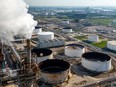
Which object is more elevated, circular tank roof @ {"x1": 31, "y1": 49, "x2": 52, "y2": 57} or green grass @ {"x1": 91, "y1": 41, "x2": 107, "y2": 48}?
circular tank roof @ {"x1": 31, "y1": 49, "x2": 52, "y2": 57}

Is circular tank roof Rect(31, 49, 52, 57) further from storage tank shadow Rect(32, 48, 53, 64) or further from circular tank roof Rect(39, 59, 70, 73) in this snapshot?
circular tank roof Rect(39, 59, 70, 73)

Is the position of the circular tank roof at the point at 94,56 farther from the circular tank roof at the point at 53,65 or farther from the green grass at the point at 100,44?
the green grass at the point at 100,44

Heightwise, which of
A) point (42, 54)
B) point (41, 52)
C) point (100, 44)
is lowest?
point (100, 44)

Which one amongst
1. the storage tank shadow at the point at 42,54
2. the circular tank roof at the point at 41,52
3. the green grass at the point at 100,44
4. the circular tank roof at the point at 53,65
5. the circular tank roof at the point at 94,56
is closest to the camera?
the circular tank roof at the point at 53,65

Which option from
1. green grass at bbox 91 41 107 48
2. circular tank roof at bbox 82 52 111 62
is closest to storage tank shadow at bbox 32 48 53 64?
circular tank roof at bbox 82 52 111 62

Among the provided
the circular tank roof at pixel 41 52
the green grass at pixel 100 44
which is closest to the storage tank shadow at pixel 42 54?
the circular tank roof at pixel 41 52

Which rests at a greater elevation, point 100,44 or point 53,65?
point 53,65

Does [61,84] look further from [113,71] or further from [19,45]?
[19,45]

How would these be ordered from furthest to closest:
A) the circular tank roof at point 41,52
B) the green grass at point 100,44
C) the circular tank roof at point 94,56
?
the green grass at point 100,44, the circular tank roof at point 41,52, the circular tank roof at point 94,56

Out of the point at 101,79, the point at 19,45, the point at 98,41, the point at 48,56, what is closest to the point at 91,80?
the point at 101,79

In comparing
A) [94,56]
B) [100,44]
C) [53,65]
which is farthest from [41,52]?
[100,44]

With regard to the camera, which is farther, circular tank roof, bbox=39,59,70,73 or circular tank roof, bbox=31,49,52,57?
circular tank roof, bbox=31,49,52,57

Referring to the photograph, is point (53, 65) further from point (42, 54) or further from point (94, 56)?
point (94, 56)
